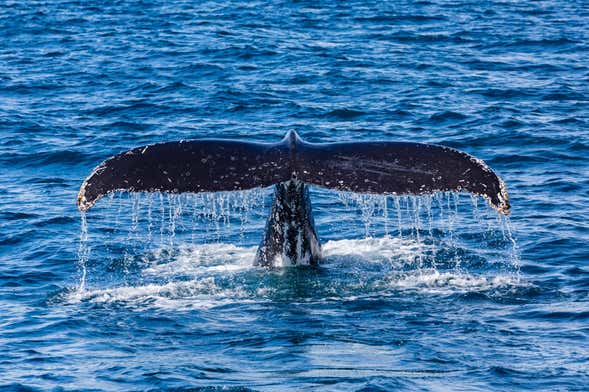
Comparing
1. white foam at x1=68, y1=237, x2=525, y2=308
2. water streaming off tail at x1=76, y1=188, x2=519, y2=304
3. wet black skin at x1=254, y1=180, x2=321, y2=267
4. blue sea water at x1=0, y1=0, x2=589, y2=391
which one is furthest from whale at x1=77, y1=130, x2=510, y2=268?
white foam at x1=68, y1=237, x2=525, y2=308

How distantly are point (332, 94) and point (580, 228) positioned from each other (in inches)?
341

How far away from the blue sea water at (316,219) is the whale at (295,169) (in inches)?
Result: 17.4

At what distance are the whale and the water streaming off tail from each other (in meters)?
0.26

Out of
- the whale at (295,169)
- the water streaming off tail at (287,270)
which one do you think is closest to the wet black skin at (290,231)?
the water streaming off tail at (287,270)

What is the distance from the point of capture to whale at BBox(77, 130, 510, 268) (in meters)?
10.5

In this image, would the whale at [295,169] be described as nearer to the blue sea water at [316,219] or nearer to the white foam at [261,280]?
the blue sea water at [316,219]

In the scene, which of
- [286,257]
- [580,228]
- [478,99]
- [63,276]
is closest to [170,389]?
[286,257]

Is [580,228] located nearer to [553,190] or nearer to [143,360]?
[553,190]

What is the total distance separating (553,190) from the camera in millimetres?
16406

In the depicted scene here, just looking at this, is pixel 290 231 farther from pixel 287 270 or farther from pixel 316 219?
pixel 316 219

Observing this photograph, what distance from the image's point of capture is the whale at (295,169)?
1048cm

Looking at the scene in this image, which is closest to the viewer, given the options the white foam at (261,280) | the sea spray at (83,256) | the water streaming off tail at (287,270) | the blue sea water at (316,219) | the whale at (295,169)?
the blue sea water at (316,219)

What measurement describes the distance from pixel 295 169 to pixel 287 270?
143 centimetres

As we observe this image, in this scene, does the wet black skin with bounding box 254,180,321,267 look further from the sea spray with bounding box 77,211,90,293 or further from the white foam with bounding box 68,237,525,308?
the sea spray with bounding box 77,211,90,293
